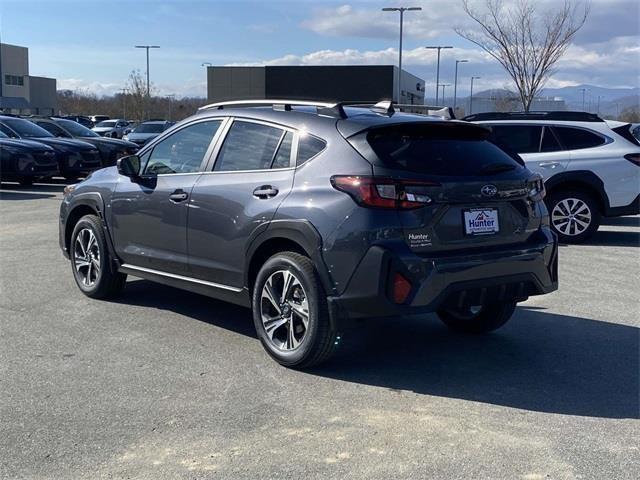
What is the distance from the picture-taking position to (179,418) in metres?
4.11

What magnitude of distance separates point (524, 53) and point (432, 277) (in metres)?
20.3

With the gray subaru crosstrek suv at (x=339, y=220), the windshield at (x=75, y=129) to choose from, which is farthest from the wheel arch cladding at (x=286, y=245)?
the windshield at (x=75, y=129)

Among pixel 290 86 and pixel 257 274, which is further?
pixel 290 86

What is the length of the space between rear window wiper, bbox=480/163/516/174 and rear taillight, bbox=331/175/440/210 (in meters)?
0.62

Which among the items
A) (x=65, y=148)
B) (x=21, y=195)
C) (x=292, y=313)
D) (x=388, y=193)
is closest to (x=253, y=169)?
(x=292, y=313)

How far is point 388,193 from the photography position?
4.43m

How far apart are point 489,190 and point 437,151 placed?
1.41ft

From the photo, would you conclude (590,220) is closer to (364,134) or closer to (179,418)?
(364,134)

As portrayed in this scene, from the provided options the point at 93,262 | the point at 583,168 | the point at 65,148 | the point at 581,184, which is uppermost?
the point at 583,168

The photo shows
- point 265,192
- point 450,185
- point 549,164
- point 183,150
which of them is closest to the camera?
point 450,185

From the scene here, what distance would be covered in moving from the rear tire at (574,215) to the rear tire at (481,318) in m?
5.11

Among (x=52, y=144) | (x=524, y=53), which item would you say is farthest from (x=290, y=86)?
(x=52, y=144)

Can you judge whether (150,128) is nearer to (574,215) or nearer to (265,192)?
(574,215)

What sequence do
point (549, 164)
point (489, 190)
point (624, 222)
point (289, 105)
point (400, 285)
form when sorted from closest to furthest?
point (400, 285), point (489, 190), point (289, 105), point (549, 164), point (624, 222)
